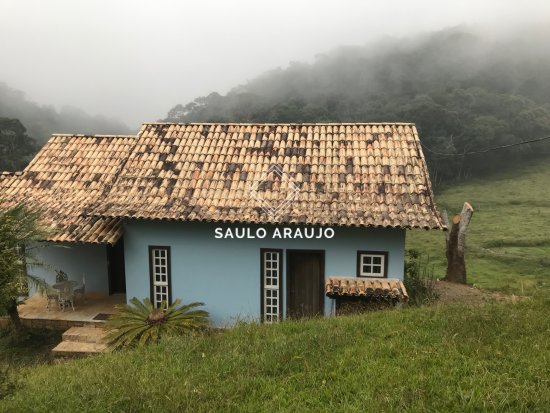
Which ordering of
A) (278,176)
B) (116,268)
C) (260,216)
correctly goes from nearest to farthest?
(260,216), (278,176), (116,268)

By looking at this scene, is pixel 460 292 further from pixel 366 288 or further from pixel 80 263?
pixel 80 263

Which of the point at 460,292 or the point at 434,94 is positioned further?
the point at 434,94

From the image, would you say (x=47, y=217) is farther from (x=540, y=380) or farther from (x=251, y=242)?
(x=540, y=380)

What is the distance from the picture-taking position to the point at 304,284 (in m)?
12.0

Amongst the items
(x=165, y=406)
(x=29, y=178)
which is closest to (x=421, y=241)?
(x=29, y=178)

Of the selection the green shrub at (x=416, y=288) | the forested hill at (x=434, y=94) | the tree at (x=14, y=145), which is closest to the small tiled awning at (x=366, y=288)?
the green shrub at (x=416, y=288)

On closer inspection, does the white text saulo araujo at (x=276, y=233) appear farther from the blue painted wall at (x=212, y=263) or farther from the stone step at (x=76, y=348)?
the stone step at (x=76, y=348)

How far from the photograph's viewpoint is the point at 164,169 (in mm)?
13062

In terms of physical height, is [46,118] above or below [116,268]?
above

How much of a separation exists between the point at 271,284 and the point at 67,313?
6060 millimetres

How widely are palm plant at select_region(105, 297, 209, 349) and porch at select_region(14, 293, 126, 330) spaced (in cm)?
140

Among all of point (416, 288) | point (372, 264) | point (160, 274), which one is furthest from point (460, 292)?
point (160, 274)

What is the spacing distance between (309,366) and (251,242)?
5.73m

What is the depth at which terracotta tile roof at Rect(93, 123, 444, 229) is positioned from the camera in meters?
11.3
